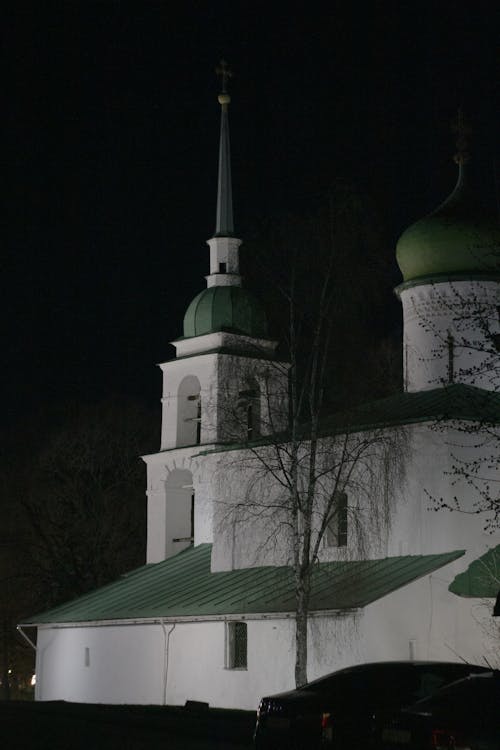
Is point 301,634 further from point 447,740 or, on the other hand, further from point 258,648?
point 447,740

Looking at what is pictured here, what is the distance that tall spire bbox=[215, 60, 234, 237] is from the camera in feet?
164

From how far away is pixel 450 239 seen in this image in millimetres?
39156

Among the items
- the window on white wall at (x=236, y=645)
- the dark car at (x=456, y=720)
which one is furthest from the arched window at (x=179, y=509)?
the dark car at (x=456, y=720)

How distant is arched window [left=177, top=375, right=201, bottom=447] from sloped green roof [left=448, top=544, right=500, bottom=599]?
16.9 m

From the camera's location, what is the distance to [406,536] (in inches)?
1399

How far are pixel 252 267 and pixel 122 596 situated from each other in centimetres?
1482

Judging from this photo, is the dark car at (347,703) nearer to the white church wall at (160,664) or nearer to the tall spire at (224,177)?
the white church wall at (160,664)

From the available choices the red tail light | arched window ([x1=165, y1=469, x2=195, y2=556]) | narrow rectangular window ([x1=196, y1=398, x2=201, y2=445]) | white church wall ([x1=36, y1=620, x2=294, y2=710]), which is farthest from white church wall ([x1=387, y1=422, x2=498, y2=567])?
the red tail light

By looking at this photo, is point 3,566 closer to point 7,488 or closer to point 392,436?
point 7,488

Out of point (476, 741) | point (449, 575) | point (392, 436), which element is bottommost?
point (476, 741)

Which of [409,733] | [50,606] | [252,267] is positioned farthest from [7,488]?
[409,733]

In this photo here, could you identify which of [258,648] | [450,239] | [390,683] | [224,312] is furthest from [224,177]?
[390,683]

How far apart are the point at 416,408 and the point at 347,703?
19.3 m

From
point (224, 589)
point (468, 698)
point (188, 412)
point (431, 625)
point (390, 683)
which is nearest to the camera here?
point (468, 698)
